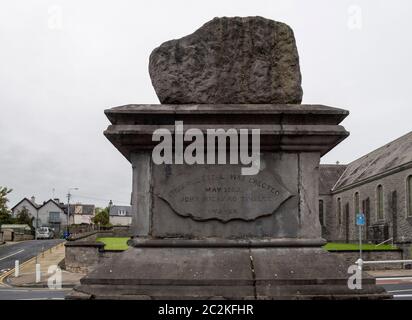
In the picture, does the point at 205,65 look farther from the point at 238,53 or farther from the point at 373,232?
the point at 373,232

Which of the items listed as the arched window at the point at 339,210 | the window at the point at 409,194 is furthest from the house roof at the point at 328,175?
the window at the point at 409,194

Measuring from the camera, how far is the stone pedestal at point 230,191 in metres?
4.23

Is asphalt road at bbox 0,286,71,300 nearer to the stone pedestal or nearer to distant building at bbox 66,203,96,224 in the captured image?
the stone pedestal

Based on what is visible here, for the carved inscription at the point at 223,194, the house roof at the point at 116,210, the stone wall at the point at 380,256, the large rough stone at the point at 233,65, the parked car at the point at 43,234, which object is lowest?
the parked car at the point at 43,234

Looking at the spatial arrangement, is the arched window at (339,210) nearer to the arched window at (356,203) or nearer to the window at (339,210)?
the window at (339,210)

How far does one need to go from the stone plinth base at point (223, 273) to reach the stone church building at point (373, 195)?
22287 mm

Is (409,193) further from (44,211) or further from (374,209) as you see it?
(44,211)

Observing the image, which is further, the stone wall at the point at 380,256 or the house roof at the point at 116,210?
A: the house roof at the point at 116,210

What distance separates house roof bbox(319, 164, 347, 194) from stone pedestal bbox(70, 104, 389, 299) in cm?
5067

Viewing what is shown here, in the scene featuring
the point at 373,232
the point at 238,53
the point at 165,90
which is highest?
the point at 238,53

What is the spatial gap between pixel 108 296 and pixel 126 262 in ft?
1.27

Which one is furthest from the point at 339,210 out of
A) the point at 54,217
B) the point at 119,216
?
the point at 54,217

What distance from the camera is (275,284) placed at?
385 cm
